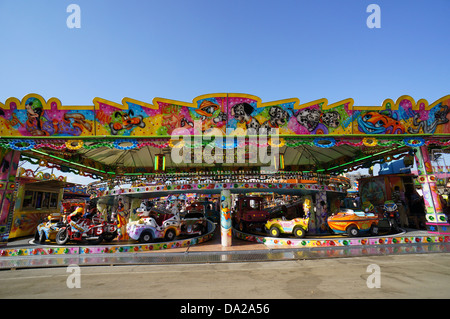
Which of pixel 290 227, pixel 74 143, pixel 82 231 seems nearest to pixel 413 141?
pixel 290 227

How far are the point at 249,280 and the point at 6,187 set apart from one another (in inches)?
520

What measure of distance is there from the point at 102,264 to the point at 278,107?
34.0ft

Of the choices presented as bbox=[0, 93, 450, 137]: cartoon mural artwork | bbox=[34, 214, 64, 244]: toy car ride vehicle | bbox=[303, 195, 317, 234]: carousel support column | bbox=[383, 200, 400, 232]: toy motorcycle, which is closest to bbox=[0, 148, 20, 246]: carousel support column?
bbox=[34, 214, 64, 244]: toy car ride vehicle

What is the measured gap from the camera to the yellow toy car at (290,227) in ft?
40.8

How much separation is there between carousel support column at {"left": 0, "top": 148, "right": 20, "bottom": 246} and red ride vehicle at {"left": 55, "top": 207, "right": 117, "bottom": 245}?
252 cm

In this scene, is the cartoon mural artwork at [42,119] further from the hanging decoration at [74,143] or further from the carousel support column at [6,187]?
the carousel support column at [6,187]

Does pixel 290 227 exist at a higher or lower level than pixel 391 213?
lower

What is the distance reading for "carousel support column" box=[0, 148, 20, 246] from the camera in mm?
11656

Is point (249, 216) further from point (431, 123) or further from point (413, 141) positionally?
point (431, 123)

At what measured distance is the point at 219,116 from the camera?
1160cm

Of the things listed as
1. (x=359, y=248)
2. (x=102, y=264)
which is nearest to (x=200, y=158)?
(x=102, y=264)

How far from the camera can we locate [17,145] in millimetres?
11617
